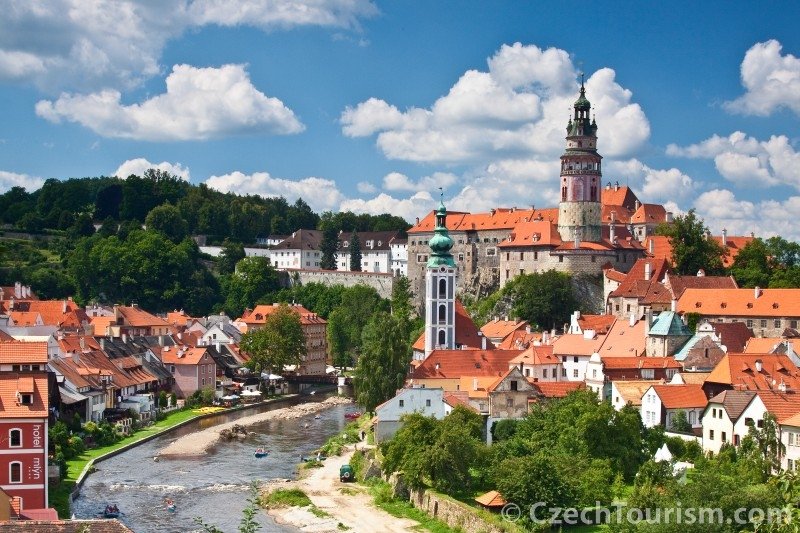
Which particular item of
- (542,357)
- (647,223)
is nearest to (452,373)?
(542,357)

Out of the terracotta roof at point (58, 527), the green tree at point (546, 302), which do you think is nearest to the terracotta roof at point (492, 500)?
the terracotta roof at point (58, 527)

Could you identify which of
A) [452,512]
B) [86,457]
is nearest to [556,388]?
[452,512]

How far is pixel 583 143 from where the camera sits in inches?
3376

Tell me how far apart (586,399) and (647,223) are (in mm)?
55322

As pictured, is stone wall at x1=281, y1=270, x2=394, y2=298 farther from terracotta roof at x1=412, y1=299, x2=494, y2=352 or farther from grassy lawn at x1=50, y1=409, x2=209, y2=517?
grassy lawn at x1=50, y1=409, x2=209, y2=517

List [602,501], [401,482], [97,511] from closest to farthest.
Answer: [602,501] < [97,511] < [401,482]

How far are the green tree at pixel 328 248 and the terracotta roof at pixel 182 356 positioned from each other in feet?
166

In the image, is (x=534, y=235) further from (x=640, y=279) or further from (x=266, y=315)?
(x=266, y=315)

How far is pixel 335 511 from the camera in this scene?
125 feet

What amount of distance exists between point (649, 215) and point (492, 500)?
211 ft

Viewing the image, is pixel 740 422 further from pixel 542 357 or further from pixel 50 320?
pixel 50 320

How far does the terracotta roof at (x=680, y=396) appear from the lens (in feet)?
141

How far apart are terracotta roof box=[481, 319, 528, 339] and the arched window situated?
41800 millimetres

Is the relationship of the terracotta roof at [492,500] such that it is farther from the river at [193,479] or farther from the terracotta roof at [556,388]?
the terracotta roof at [556,388]
